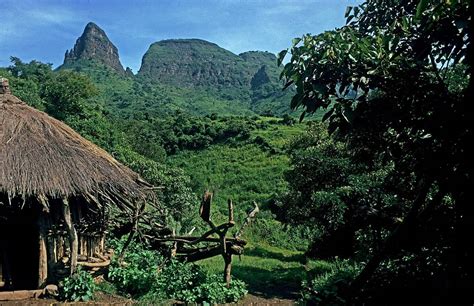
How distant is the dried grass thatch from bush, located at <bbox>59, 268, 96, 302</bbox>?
68.2 inches

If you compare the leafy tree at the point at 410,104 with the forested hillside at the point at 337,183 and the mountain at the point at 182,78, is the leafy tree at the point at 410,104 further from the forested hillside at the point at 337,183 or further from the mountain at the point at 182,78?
the mountain at the point at 182,78

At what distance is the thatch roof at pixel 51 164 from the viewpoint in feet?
32.5

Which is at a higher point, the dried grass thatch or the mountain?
the mountain

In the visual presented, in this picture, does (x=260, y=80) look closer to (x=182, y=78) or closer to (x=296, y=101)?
(x=182, y=78)

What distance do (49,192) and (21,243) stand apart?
2903mm

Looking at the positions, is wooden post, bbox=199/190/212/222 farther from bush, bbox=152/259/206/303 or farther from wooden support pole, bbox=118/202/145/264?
wooden support pole, bbox=118/202/145/264

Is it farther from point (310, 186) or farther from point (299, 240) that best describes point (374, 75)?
point (299, 240)

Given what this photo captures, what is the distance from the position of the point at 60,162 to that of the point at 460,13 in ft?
32.0

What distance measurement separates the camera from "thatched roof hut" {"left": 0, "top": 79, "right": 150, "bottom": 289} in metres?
10.0

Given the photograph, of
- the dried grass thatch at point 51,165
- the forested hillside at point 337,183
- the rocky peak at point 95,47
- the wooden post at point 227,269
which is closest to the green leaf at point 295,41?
the forested hillside at point 337,183

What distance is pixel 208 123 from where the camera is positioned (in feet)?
156

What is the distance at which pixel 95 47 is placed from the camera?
127125 mm

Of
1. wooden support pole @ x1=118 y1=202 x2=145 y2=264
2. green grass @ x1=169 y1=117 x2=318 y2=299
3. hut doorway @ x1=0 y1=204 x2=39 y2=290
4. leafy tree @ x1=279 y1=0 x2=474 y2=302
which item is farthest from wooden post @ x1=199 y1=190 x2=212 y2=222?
leafy tree @ x1=279 y1=0 x2=474 y2=302

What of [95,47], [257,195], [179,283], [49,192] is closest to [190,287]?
[179,283]
